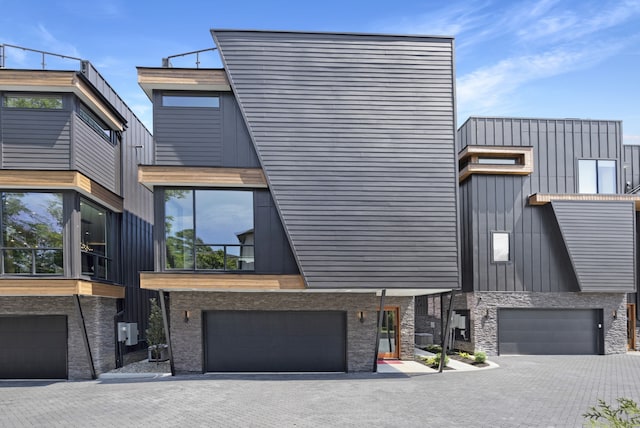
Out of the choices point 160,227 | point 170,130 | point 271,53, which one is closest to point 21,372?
point 160,227

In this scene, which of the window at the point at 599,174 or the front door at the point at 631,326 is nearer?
the window at the point at 599,174

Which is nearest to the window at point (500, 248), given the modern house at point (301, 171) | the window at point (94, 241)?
the modern house at point (301, 171)

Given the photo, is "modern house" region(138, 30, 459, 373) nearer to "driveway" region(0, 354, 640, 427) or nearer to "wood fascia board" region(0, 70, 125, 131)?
"wood fascia board" region(0, 70, 125, 131)

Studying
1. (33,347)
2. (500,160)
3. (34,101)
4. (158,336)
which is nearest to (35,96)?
(34,101)

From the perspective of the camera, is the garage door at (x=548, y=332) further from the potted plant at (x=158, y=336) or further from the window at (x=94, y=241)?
the window at (x=94, y=241)

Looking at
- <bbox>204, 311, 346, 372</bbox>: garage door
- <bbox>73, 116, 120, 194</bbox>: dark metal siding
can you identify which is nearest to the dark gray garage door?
<bbox>204, 311, 346, 372</bbox>: garage door

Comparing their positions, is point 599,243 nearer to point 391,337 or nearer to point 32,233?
point 391,337

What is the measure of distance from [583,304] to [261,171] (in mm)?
14204

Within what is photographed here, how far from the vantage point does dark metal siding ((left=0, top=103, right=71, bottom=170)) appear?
13.5m

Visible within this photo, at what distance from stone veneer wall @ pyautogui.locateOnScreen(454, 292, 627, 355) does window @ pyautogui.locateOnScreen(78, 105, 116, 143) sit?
594 inches

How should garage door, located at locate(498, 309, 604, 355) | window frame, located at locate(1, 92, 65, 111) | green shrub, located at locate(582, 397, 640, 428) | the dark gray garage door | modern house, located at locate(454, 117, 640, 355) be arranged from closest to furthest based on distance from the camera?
green shrub, located at locate(582, 397, 640, 428) < window frame, located at locate(1, 92, 65, 111) < the dark gray garage door < modern house, located at locate(454, 117, 640, 355) < garage door, located at locate(498, 309, 604, 355)

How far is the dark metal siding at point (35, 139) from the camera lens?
1349 cm

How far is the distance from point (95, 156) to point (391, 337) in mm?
12150

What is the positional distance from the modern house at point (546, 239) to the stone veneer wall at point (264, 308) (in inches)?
230
